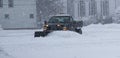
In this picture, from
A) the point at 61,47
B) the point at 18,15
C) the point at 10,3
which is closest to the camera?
the point at 61,47

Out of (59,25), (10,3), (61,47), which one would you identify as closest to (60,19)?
(59,25)

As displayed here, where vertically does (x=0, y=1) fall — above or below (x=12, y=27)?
above

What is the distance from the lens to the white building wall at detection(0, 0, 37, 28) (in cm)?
5734

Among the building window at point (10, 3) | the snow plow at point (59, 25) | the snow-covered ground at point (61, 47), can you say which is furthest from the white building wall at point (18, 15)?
the snow-covered ground at point (61, 47)

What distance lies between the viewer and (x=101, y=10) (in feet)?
→ 269

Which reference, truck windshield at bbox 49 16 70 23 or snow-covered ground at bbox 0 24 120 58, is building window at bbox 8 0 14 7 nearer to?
truck windshield at bbox 49 16 70 23

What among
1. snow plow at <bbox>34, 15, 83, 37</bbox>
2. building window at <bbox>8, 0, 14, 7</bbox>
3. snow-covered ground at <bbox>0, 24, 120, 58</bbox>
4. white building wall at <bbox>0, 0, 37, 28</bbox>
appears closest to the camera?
snow-covered ground at <bbox>0, 24, 120, 58</bbox>

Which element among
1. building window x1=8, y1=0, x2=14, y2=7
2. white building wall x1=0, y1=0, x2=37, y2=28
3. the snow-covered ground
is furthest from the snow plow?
building window x1=8, y1=0, x2=14, y2=7

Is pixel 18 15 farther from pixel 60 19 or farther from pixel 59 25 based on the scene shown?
pixel 59 25

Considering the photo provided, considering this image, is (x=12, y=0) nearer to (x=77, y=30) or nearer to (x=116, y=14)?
(x=116, y=14)

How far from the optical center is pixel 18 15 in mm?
57406

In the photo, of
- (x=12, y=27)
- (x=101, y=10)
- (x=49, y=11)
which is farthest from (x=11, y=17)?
(x=101, y=10)

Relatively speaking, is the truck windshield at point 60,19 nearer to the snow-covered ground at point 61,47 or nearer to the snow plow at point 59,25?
the snow plow at point 59,25

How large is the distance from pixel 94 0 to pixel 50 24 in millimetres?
54606
